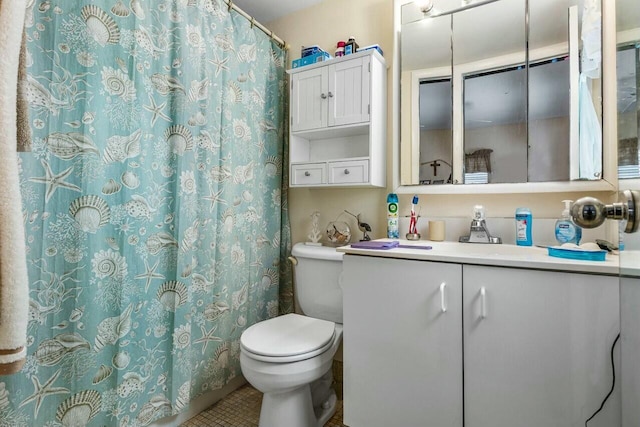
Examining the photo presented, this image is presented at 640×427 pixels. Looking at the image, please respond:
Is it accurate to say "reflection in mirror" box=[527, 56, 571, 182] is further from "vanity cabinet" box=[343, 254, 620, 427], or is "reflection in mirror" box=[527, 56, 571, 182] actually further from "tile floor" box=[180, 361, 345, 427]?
"tile floor" box=[180, 361, 345, 427]

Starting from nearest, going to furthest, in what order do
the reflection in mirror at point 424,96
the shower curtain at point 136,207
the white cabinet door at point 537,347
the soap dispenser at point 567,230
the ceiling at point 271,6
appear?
1. the white cabinet door at point 537,347
2. the shower curtain at point 136,207
3. the soap dispenser at point 567,230
4. the reflection in mirror at point 424,96
5. the ceiling at point 271,6

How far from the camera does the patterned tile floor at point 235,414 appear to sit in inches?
56.8

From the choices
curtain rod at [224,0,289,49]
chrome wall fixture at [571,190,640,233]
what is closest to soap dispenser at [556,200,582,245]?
chrome wall fixture at [571,190,640,233]

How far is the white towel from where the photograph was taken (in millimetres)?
483

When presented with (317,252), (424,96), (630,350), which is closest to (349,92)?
(424,96)

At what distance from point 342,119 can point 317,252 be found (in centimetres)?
70

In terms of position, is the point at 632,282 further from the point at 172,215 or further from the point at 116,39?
the point at 116,39

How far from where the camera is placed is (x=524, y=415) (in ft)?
3.05

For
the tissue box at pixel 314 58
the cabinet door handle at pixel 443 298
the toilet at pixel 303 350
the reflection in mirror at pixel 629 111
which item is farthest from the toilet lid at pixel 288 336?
the tissue box at pixel 314 58

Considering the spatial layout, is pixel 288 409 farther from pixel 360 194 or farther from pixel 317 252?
pixel 360 194

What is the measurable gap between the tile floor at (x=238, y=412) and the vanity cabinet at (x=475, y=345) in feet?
1.65

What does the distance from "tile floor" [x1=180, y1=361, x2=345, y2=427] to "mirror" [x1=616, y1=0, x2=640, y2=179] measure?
1449 mm

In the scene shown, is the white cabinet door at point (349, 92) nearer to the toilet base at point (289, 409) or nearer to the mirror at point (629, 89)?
the mirror at point (629, 89)

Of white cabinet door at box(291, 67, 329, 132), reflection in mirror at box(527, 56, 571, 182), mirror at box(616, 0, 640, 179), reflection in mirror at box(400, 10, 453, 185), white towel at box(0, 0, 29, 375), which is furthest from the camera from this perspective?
white cabinet door at box(291, 67, 329, 132)
